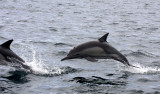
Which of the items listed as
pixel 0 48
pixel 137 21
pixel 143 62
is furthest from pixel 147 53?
pixel 137 21

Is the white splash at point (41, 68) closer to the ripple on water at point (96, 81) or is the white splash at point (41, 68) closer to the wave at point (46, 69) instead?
the wave at point (46, 69)

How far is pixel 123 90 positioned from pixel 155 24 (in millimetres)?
13980

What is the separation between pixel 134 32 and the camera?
19.7 meters

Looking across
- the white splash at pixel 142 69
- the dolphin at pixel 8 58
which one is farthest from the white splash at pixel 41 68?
the white splash at pixel 142 69

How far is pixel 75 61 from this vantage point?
42.1 feet

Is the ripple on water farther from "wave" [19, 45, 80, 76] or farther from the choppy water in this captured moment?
"wave" [19, 45, 80, 76]

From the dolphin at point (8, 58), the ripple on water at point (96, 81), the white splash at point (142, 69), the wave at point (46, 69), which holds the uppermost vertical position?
the dolphin at point (8, 58)

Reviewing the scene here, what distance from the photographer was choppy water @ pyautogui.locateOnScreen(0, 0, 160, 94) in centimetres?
967

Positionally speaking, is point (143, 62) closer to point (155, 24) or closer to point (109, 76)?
point (109, 76)

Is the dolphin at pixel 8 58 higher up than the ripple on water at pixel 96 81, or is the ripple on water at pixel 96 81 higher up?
the dolphin at pixel 8 58

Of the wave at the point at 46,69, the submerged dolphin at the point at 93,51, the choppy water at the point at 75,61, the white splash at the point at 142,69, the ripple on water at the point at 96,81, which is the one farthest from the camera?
the white splash at the point at 142,69

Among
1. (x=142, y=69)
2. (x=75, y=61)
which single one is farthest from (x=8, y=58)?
(x=142, y=69)

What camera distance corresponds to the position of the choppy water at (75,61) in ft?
31.7

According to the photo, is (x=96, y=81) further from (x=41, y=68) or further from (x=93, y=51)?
(x=41, y=68)
